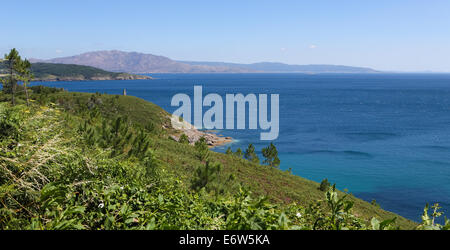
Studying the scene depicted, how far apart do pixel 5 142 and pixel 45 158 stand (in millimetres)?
621

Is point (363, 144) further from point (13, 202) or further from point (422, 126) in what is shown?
point (13, 202)

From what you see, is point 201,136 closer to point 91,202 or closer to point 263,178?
point 263,178

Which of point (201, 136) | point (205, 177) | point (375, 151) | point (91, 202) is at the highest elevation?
point (91, 202)

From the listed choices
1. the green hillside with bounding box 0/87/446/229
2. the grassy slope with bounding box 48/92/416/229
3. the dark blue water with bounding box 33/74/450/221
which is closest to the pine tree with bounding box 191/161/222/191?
the grassy slope with bounding box 48/92/416/229

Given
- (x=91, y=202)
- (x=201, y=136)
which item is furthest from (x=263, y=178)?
(x=201, y=136)

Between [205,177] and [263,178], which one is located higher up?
[205,177]

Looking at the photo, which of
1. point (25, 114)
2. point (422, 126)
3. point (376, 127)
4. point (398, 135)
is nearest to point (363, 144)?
point (398, 135)

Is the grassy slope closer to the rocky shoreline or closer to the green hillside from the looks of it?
the green hillside

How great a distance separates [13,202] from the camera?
3805mm

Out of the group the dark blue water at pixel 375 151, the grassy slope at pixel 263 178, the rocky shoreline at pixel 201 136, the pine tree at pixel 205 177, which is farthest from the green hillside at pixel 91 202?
the rocky shoreline at pixel 201 136

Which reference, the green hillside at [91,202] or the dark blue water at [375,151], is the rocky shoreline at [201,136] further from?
the green hillside at [91,202]
